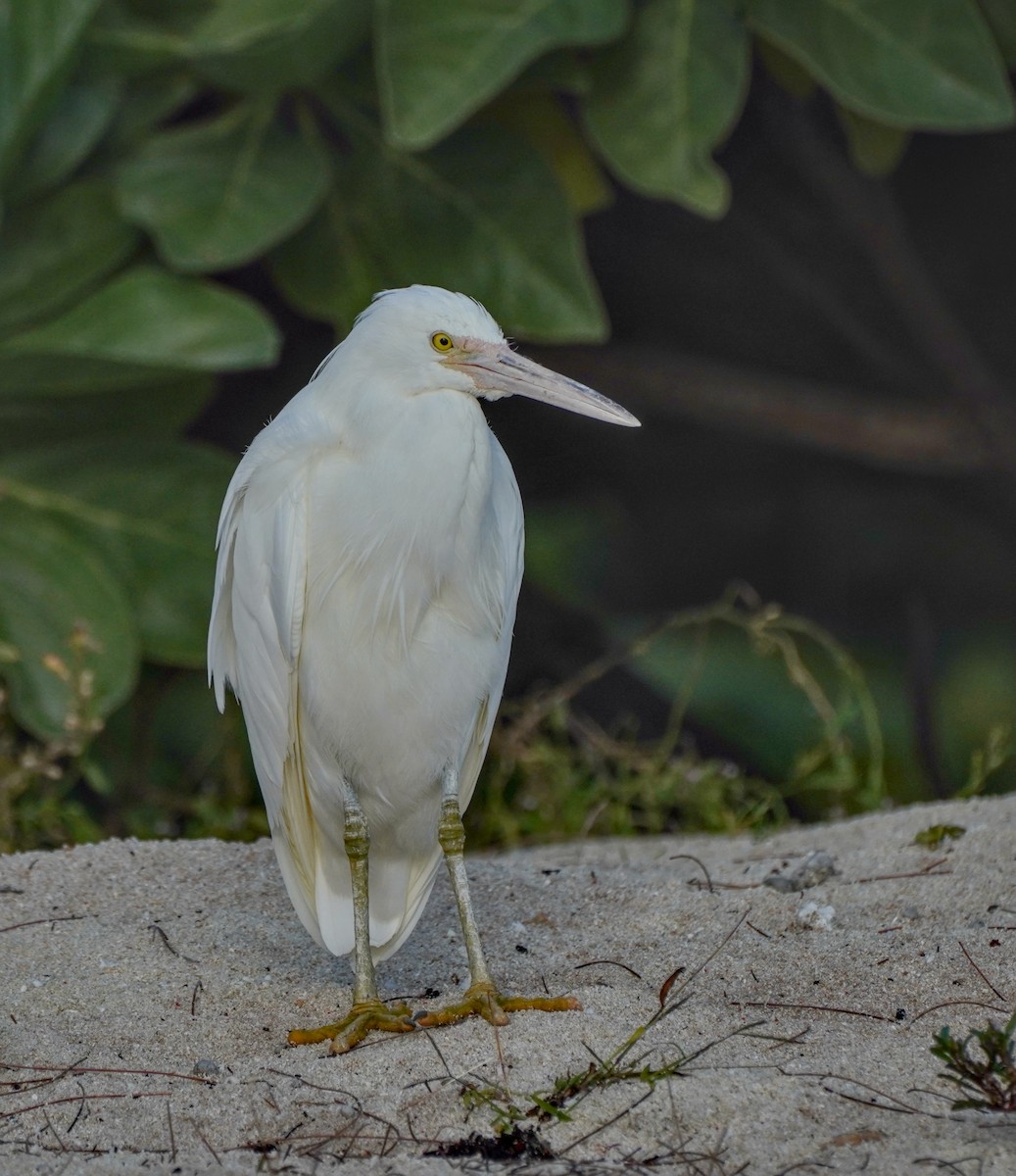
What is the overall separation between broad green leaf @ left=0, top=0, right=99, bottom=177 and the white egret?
134 cm

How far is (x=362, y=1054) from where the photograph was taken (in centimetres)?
178

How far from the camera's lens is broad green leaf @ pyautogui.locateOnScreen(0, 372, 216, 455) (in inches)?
127

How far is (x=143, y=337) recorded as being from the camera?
9.91 ft

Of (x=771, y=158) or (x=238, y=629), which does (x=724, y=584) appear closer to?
(x=771, y=158)

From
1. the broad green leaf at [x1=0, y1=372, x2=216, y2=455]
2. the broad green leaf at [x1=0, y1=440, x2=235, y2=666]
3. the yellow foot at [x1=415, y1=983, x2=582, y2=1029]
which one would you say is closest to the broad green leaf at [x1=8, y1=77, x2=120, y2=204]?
the broad green leaf at [x1=0, y1=372, x2=216, y2=455]

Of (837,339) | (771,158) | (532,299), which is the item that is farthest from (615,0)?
(837,339)

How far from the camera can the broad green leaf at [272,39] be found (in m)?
2.95

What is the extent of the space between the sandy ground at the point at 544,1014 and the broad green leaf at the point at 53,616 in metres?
0.68

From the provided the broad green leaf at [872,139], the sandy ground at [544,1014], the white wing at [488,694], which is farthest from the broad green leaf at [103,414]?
the broad green leaf at [872,139]

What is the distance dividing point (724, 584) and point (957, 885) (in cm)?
229

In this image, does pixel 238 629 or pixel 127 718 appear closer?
Answer: pixel 238 629

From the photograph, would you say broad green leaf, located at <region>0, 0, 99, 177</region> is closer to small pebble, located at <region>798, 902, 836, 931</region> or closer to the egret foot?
the egret foot

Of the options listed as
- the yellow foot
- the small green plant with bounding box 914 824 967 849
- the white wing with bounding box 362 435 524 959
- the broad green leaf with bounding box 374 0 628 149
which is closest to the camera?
the yellow foot

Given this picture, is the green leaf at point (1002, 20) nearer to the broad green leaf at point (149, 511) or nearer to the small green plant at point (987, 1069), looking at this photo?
the broad green leaf at point (149, 511)
